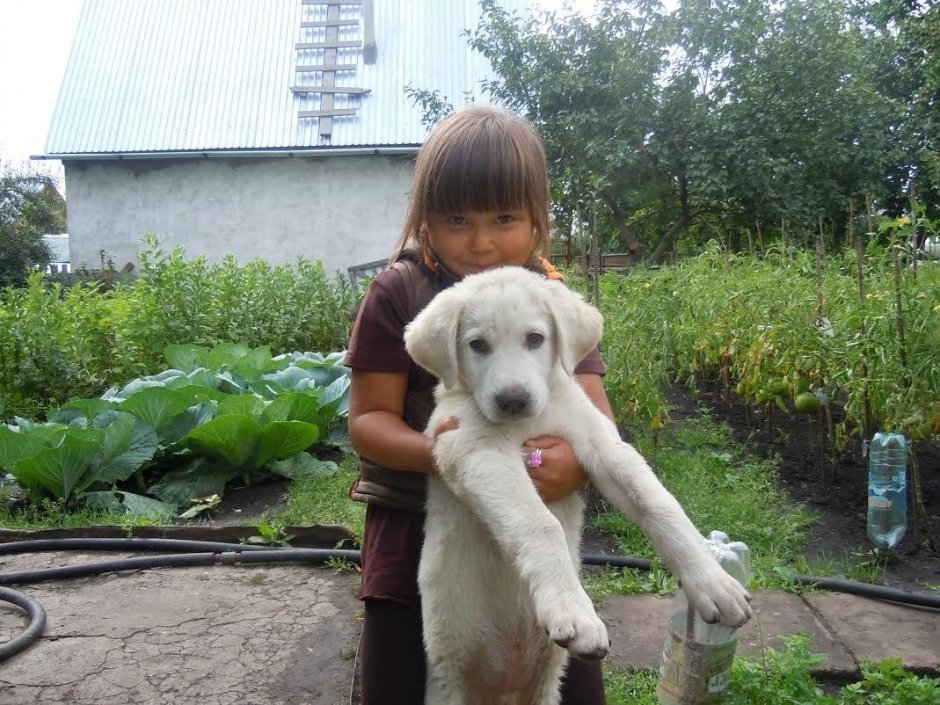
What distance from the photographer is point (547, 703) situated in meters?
2.12

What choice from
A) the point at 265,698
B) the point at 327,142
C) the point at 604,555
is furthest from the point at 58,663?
the point at 327,142

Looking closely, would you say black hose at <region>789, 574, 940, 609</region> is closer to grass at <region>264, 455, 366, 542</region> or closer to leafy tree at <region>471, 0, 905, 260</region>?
grass at <region>264, 455, 366, 542</region>

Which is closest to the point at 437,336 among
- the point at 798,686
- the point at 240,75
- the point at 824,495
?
the point at 798,686

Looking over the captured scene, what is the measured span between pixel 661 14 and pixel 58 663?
14.9 meters

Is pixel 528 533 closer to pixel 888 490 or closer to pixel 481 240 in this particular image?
pixel 481 240

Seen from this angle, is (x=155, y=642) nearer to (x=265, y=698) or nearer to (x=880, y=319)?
(x=265, y=698)

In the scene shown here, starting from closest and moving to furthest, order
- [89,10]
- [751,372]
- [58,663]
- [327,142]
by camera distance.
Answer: [58,663] → [751,372] → [327,142] → [89,10]

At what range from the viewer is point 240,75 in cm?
1738

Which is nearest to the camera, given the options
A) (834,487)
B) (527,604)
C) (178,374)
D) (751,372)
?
(527,604)

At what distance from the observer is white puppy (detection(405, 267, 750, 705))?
6.04 ft

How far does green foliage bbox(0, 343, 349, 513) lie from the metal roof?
37.1 ft

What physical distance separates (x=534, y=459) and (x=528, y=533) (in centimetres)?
27

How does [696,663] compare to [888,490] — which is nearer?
[696,663]

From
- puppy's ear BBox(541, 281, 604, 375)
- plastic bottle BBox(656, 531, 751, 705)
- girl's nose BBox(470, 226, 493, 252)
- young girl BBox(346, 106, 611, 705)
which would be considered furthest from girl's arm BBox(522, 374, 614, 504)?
plastic bottle BBox(656, 531, 751, 705)
